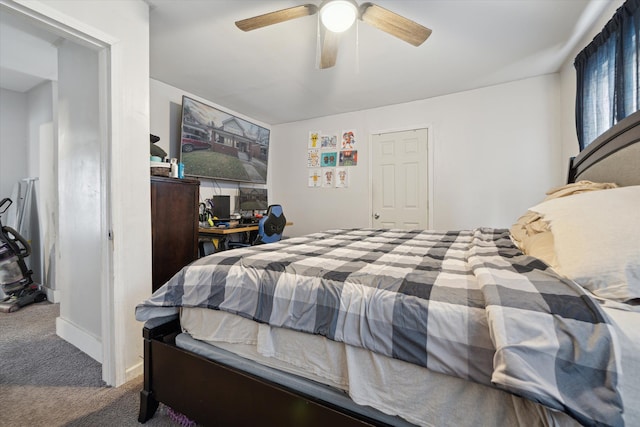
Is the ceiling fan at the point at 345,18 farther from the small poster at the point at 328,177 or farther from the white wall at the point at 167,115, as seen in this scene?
the small poster at the point at 328,177

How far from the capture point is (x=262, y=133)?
4426mm

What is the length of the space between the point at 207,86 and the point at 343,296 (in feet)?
10.9

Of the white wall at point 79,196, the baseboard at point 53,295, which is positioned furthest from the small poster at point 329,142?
the baseboard at point 53,295

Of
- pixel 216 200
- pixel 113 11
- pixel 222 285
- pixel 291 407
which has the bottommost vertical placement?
pixel 291 407

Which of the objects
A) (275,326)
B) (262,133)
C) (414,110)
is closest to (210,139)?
(262,133)

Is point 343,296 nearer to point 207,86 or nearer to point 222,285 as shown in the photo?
point 222,285

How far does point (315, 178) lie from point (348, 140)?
32.2 inches

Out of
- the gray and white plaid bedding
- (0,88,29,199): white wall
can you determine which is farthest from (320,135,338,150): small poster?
(0,88,29,199): white wall

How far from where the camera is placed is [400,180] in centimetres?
380

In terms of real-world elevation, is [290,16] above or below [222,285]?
above

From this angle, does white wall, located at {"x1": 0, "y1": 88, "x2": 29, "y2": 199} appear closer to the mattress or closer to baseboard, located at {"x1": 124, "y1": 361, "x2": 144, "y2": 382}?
baseboard, located at {"x1": 124, "y1": 361, "x2": 144, "y2": 382}

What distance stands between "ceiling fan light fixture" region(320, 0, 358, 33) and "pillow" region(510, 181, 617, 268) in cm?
159

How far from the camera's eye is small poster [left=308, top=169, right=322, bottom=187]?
4.39 metres

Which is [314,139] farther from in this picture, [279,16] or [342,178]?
[279,16]
